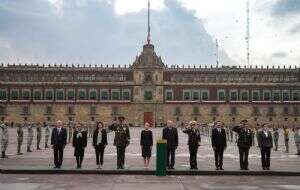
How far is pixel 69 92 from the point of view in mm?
89375

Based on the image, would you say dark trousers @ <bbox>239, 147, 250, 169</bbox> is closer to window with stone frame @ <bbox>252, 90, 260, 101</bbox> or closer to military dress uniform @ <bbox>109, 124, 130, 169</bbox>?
military dress uniform @ <bbox>109, 124, 130, 169</bbox>

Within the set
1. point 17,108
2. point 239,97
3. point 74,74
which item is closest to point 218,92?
point 239,97

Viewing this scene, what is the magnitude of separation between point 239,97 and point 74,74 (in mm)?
27657

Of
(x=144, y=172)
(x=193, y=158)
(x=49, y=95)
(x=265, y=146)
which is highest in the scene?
(x=49, y=95)

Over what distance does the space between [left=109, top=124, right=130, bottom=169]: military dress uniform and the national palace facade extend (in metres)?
69.7

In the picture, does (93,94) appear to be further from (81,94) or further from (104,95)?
(81,94)

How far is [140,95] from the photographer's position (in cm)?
8950

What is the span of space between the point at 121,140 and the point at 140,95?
71.1 meters

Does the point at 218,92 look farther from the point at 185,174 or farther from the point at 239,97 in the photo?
the point at 185,174

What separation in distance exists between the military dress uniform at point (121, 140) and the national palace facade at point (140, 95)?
69741 mm

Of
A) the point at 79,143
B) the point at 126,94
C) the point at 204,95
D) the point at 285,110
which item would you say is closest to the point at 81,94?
the point at 126,94

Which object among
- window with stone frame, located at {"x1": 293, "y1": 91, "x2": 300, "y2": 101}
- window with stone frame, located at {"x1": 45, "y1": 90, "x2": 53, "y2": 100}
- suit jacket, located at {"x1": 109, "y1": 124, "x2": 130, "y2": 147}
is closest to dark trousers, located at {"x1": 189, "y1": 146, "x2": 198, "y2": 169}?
suit jacket, located at {"x1": 109, "y1": 124, "x2": 130, "y2": 147}

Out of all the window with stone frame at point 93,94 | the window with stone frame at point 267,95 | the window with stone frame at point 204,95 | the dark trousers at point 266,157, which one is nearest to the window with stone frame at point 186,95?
the window with stone frame at point 204,95

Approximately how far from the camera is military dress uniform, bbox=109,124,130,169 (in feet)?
60.0
